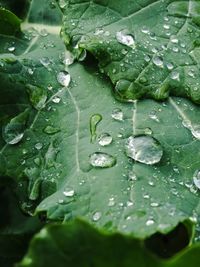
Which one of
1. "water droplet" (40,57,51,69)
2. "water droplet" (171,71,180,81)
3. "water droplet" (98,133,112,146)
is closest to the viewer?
"water droplet" (98,133,112,146)

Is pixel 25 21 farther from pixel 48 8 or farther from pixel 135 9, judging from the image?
pixel 135 9

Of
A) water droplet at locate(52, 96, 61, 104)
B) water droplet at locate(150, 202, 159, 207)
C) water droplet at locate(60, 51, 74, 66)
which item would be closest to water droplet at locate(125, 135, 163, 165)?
water droplet at locate(150, 202, 159, 207)

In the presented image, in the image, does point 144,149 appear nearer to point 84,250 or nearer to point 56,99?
point 56,99

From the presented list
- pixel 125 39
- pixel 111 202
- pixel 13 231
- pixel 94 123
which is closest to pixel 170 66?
pixel 125 39

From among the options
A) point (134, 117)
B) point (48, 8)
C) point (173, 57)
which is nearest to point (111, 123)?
point (134, 117)

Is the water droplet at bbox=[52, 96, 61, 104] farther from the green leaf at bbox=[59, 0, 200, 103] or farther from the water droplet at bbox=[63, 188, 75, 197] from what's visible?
the water droplet at bbox=[63, 188, 75, 197]

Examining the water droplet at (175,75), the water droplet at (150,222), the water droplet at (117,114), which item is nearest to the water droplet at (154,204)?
the water droplet at (150,222)

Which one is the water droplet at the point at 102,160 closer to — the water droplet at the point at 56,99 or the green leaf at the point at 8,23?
the water droplet at the point at 56,99

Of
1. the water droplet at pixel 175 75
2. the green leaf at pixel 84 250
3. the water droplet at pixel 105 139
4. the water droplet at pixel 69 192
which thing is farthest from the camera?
the water droplet at pixel 175 75
